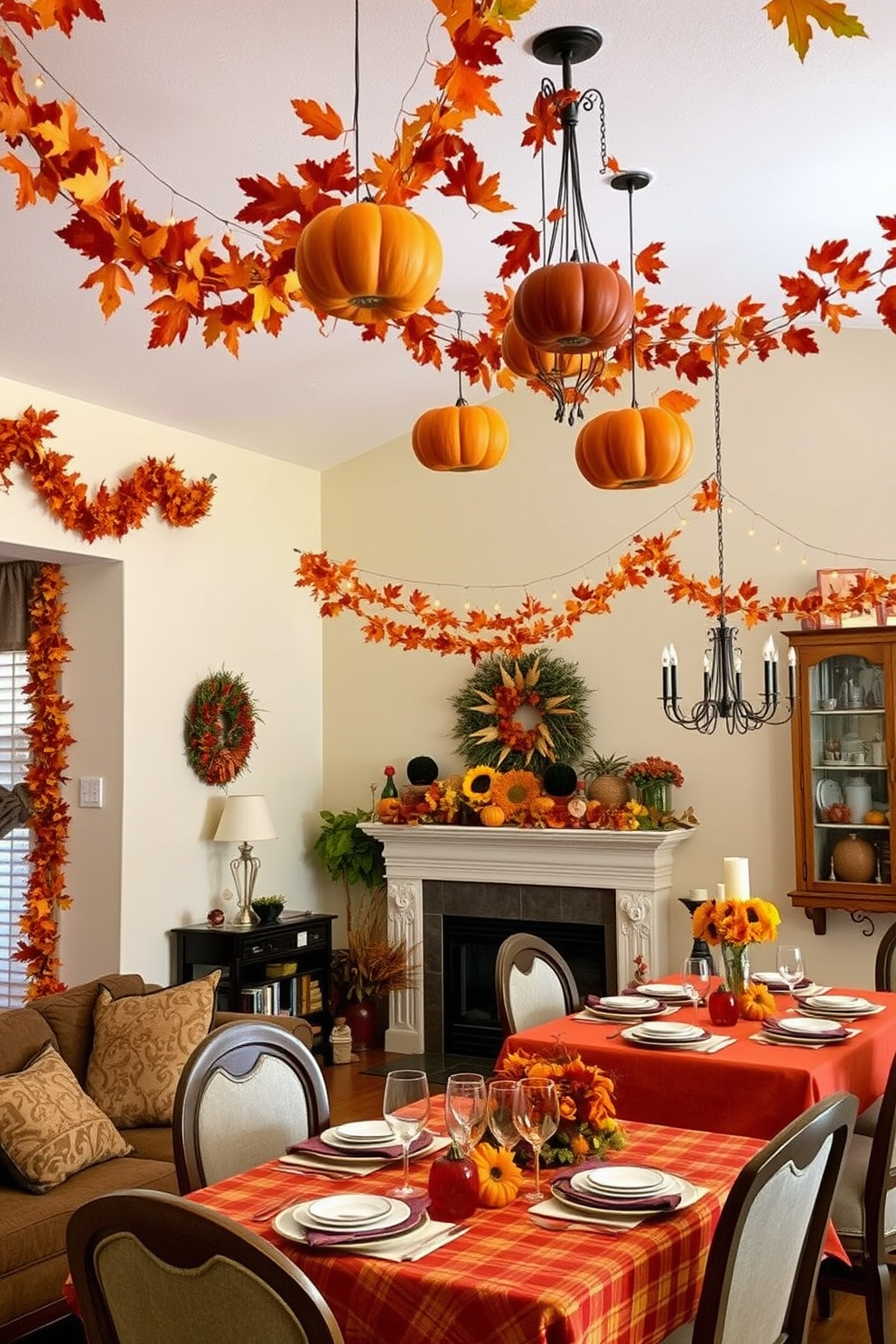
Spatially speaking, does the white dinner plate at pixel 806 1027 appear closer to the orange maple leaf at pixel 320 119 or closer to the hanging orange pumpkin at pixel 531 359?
the hanging orange pumpkin at pixel 531 359

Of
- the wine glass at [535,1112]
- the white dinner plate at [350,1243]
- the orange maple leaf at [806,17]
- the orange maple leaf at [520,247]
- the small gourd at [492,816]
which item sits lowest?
the white dinner plate at [350,1243]

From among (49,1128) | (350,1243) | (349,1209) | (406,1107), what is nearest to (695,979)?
(49,1128)

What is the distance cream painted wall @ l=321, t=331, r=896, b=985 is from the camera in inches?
254

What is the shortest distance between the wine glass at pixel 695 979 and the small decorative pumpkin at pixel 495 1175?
5.39 ft

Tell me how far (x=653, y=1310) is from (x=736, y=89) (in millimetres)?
3600

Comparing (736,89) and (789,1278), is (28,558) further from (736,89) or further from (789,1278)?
(789,1278)

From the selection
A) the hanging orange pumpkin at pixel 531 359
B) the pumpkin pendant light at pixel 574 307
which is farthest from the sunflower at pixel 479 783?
the pumpkin pendant light at pixel 574 307

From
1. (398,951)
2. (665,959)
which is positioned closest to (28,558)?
(398,951)

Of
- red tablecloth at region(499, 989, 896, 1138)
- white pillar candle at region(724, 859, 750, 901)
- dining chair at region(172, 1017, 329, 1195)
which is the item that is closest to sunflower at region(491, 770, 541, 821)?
white pillar candle at region(724, 859, 750, 901)

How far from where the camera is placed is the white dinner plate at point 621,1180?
2400 millimetres

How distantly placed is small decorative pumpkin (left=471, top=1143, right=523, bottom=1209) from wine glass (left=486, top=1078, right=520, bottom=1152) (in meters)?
0.04

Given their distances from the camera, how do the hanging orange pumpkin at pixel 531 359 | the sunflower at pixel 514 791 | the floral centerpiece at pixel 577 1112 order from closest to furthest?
the floral centerpiece at pixel 577 1112 < the hanging orange pumpkin at pixel 531 359 < the sunflower at pixel 514 791

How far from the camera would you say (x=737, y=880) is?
4133 millimetres

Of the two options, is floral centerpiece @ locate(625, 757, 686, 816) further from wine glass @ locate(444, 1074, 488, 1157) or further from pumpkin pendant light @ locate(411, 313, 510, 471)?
wine glass @ locate(444, 1074, 488, 1157)
